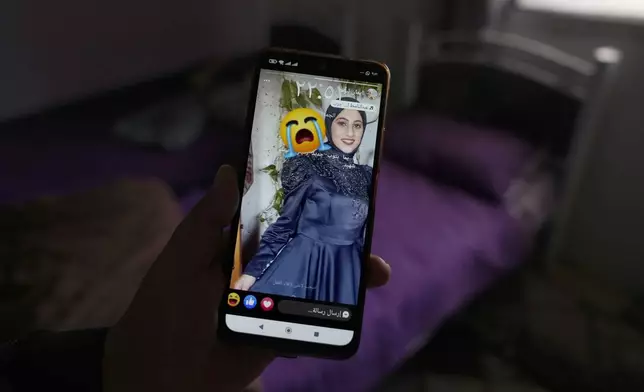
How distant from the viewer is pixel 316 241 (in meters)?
0.51

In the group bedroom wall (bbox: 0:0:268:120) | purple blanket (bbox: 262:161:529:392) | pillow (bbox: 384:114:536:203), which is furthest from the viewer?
pillow (bbox: 384:114:536:203)

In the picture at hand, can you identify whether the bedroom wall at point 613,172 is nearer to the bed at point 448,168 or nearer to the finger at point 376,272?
the bed at point 448,168

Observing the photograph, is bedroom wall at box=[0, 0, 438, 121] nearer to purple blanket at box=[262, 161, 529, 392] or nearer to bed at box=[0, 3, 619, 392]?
bed at box=[0, 3, 619, 392]

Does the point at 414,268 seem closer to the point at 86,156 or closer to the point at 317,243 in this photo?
the point at 317,243

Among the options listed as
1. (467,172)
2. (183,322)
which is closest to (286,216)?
(183,322)

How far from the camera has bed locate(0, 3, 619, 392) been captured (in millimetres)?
544

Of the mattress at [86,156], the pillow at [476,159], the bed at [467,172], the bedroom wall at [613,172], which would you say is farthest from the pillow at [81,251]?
the bedroom wall at [613,172]

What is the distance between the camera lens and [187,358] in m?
0.53

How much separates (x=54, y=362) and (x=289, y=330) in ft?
0.72

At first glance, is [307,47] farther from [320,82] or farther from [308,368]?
[308,368]

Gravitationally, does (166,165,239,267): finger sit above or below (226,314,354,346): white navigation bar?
above

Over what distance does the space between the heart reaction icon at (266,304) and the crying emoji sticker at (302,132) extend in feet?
0.42

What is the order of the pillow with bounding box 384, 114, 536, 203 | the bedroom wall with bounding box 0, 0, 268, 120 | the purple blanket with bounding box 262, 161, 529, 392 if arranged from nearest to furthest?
1. the bedroom wall with bounding box 0, 0, 268, 120
2. the purple blanket with bounding box 262, 161, 529, 392
3. the pillow with bounding box 384, 114, 536, 203

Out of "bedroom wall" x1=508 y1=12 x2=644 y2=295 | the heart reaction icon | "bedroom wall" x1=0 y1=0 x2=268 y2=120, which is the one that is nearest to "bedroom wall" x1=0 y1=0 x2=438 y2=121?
"bedroom wall" x1=0 y1=0 x2=268 y2=120
